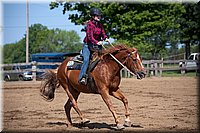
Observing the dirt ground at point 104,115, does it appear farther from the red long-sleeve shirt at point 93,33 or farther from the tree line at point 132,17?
the tree line at point 132,17

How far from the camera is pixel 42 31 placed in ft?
193

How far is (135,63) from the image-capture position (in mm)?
7309

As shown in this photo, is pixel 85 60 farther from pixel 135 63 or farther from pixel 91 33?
pixel 135 63

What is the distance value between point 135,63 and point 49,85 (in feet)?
8.71

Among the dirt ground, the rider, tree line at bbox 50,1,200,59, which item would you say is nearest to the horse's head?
the rider

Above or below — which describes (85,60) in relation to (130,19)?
below

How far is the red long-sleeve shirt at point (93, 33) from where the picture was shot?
24.2ft

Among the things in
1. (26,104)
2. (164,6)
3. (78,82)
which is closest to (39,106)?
(26,104)

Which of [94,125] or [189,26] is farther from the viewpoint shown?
[189,26]

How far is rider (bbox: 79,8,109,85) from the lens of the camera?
7400mm

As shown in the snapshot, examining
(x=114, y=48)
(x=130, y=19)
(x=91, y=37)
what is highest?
(x=130, y=19)

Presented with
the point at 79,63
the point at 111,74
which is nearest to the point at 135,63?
the point at 111,74

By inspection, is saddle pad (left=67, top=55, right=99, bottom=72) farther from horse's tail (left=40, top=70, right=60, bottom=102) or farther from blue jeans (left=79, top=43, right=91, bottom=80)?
horse's tail (left=40, top=70, right=60, bottom=102)

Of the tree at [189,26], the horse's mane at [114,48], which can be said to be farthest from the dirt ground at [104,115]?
the tree at [189,26]
